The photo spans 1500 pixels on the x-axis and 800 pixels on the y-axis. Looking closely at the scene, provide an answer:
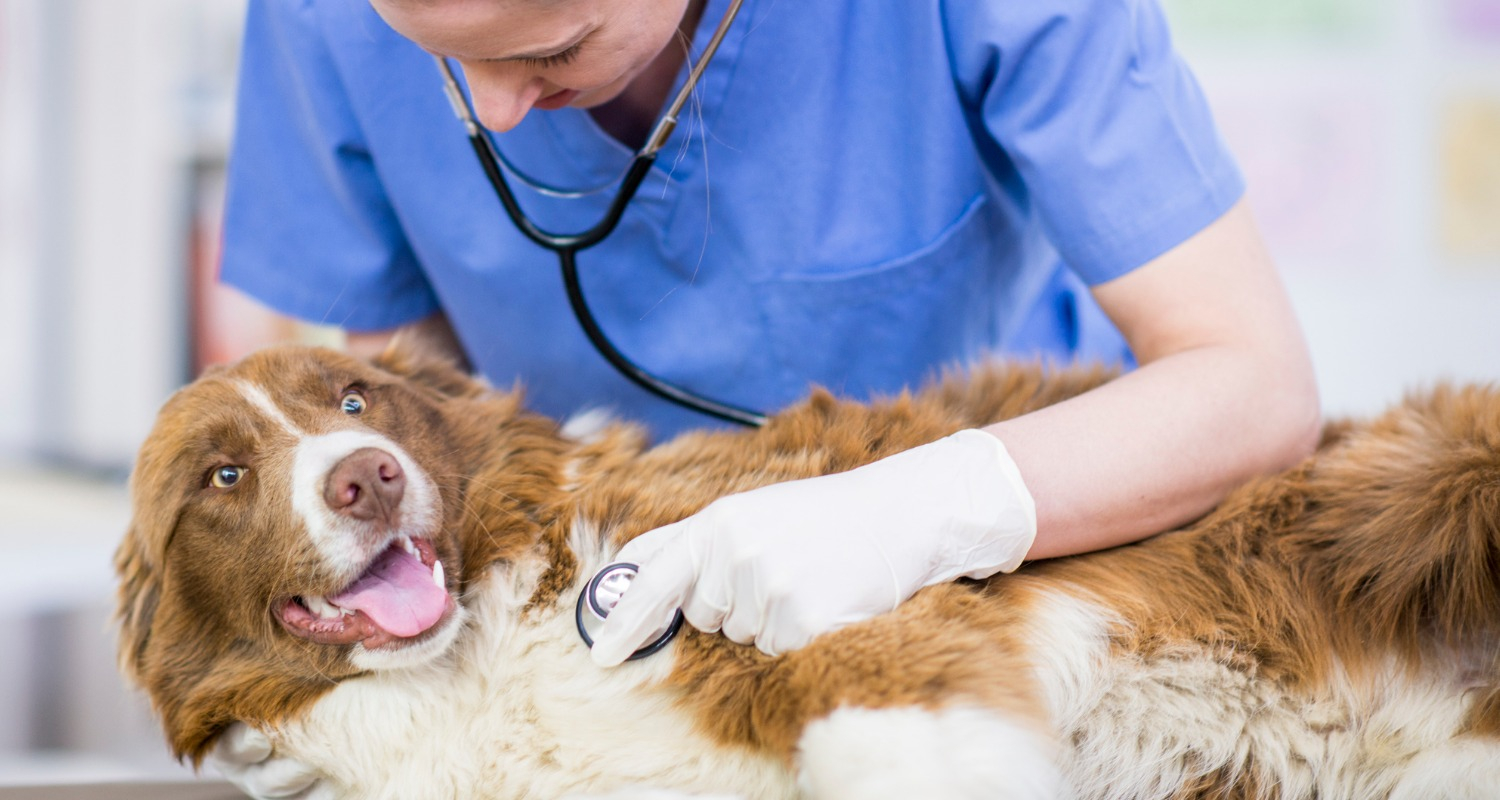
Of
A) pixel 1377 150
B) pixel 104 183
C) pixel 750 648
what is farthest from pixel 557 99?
pixel 104 183

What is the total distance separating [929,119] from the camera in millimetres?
1565

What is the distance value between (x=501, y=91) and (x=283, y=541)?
0.57 m

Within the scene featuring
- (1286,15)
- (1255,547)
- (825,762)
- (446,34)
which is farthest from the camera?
(1286,15)

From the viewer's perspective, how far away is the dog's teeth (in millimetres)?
1287

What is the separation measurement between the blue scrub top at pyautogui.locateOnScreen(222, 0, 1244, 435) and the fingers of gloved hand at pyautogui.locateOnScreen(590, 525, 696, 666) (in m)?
0.54

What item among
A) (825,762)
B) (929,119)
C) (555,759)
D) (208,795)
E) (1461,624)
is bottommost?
A: (208,795)

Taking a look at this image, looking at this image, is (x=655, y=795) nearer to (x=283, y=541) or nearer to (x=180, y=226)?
(x=283, y=541)

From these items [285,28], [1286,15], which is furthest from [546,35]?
[1286,15]

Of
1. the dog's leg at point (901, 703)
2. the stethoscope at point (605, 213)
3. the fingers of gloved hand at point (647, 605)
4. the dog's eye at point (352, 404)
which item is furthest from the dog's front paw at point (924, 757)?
the dog's eye at point (352, 404)

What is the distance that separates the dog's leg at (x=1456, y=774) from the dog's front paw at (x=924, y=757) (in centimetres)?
43

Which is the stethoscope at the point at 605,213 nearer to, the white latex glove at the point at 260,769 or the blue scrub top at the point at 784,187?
the blue scrub top at the point at 784,187

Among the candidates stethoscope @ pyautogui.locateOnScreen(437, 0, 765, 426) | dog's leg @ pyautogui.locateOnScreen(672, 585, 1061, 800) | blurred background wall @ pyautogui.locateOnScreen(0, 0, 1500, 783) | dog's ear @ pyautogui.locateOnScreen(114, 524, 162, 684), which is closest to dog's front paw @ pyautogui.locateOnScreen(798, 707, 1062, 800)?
dog's leg @ pyautogui.locateOnScreen(672, 585, 1061, 800)

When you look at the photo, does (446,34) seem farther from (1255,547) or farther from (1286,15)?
(1286,15)

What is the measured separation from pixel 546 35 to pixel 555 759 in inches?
31.2
